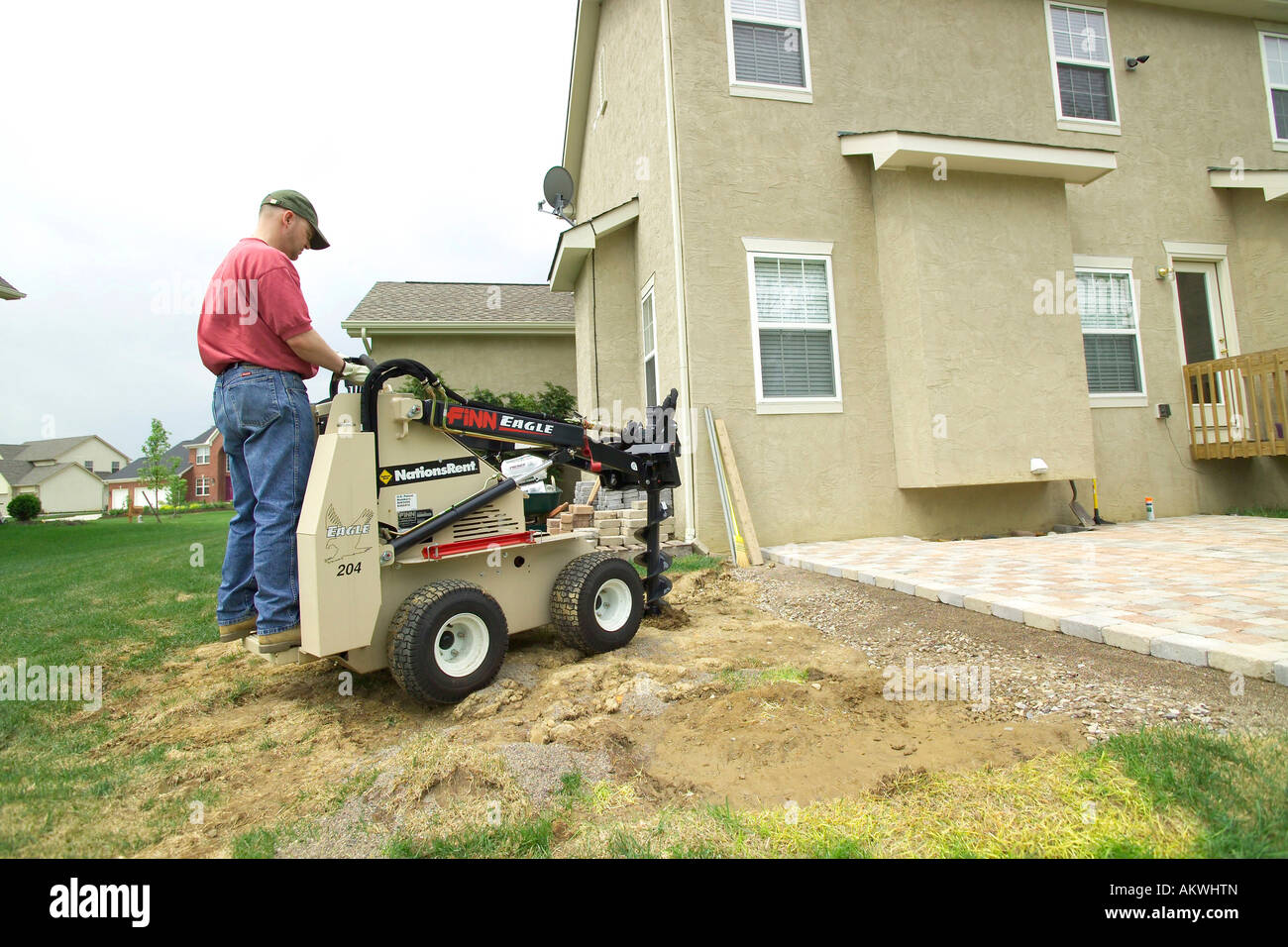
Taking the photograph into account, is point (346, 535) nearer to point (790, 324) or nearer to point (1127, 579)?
point (1127, 579)

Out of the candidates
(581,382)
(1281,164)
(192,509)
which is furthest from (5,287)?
(192,509)

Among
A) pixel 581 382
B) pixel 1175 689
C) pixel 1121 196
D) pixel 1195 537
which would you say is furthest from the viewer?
pixel 581 382

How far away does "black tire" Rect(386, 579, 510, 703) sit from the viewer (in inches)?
120

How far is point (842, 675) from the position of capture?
11.3 ft

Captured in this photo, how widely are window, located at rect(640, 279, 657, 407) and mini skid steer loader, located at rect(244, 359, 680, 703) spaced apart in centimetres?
452

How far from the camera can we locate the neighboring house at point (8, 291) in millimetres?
15102

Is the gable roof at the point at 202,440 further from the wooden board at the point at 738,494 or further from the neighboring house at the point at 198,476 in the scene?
the wooden board at the point at 738,494

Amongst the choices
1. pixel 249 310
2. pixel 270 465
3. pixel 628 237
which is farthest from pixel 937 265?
pixel 270 465

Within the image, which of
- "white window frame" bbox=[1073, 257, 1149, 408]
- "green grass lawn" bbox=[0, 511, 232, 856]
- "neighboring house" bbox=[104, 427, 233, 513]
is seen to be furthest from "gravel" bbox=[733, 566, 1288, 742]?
"neighboring house" bbox=[104, 427, 233, 513]

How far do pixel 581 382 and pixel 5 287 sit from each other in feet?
47.5

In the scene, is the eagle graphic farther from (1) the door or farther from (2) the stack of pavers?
(1) the door

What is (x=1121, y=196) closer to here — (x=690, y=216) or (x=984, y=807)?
(x=690, y=216)

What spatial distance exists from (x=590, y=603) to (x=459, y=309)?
12.2m

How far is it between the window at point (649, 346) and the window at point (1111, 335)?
5.60m
